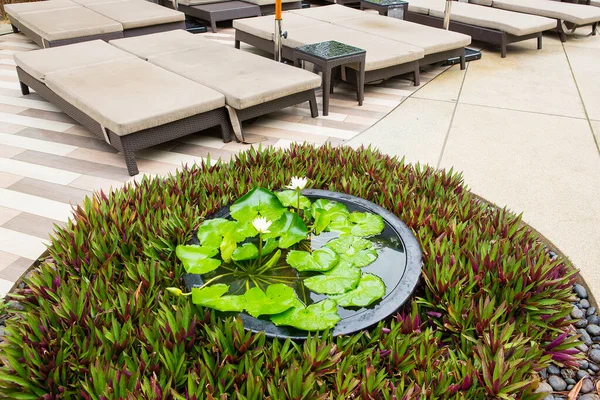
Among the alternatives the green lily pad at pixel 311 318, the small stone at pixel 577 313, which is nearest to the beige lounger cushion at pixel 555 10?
the small stone at pixel 577 313

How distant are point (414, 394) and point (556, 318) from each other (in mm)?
776

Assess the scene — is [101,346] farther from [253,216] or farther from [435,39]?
[435,39]

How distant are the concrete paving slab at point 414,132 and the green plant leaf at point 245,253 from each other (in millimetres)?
2011

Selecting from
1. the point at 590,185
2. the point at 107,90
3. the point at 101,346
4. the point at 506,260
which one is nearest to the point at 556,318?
the point at 506,260

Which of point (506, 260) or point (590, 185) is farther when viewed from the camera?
point (590, 185)

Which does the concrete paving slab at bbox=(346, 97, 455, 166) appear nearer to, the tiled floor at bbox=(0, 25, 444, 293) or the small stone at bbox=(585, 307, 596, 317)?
the tiled floor at bbox=(0, 25, 444, 293)

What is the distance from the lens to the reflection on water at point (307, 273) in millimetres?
1847

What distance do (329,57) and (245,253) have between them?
276 centimetres

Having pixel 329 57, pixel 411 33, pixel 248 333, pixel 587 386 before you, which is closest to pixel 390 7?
pixel 411 33

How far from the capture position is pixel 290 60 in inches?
213

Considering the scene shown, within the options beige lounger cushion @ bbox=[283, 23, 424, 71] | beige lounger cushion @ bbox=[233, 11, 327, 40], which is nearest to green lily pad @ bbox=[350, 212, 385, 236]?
beige lounger cushion @ bbox=[283, 23, 424, 71]

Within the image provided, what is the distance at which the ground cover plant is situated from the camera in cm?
148

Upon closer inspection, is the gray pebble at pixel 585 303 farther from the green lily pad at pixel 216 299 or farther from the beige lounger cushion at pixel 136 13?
the beige lounger cushion at pixel 136 13

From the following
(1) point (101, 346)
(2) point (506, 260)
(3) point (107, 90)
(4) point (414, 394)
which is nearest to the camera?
(4) point (414, 394)
